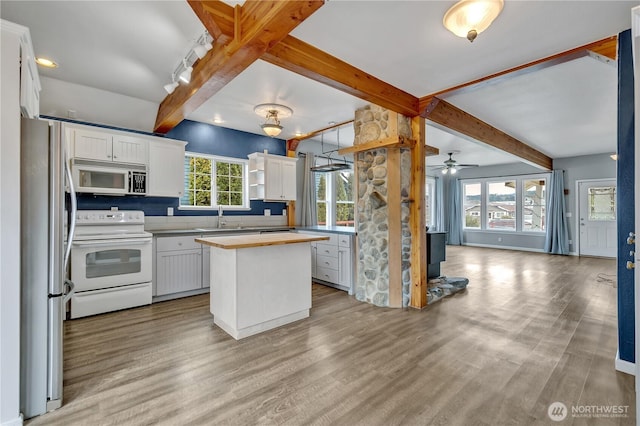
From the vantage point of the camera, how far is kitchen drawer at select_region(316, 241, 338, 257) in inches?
174

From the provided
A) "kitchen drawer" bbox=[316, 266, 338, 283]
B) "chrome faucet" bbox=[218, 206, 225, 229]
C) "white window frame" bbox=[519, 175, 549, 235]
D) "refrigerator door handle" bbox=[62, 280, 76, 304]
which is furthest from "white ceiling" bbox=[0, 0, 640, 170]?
"white window frame" bbox=[519, 175, 549, 235]

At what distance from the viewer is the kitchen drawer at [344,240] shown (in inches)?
164

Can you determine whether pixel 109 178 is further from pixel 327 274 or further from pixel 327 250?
pixel 327 274

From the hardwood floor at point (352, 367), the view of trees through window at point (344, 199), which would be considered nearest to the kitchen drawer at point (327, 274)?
the hardwood floor at point (352, 367)

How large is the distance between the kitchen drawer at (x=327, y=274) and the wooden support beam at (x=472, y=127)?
254cm

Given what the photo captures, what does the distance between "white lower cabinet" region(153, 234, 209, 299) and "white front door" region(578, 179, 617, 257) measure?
30.2 feet

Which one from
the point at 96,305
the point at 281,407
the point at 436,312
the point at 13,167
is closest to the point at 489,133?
the point at 436,312

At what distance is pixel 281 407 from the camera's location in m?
1.82

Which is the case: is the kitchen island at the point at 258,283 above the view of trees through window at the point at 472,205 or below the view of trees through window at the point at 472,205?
below

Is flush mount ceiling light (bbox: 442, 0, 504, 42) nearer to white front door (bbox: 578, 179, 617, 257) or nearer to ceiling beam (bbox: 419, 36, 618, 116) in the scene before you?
ceiling beam (bbox: 419, 36, 618, 116)

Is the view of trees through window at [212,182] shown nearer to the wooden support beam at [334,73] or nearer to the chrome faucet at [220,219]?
the chrome faucet at [220,219]

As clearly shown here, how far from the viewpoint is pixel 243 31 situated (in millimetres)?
2004

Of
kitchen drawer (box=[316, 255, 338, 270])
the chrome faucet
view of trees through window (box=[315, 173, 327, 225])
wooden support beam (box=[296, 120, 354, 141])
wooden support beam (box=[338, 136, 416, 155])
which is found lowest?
kitchen drawer (box=[316, 255, 338, 270])

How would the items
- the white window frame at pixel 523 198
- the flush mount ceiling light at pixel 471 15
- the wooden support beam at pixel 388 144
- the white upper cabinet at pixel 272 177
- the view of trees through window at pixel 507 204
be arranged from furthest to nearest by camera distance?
the view of trees through window at pixel 507 204, the white window frame at pixel 523 198, the white upper cabinet at pixel 272 177, the wooden support beam at pixel 388 144, the flush mount ceiling light at pixel 471 15
